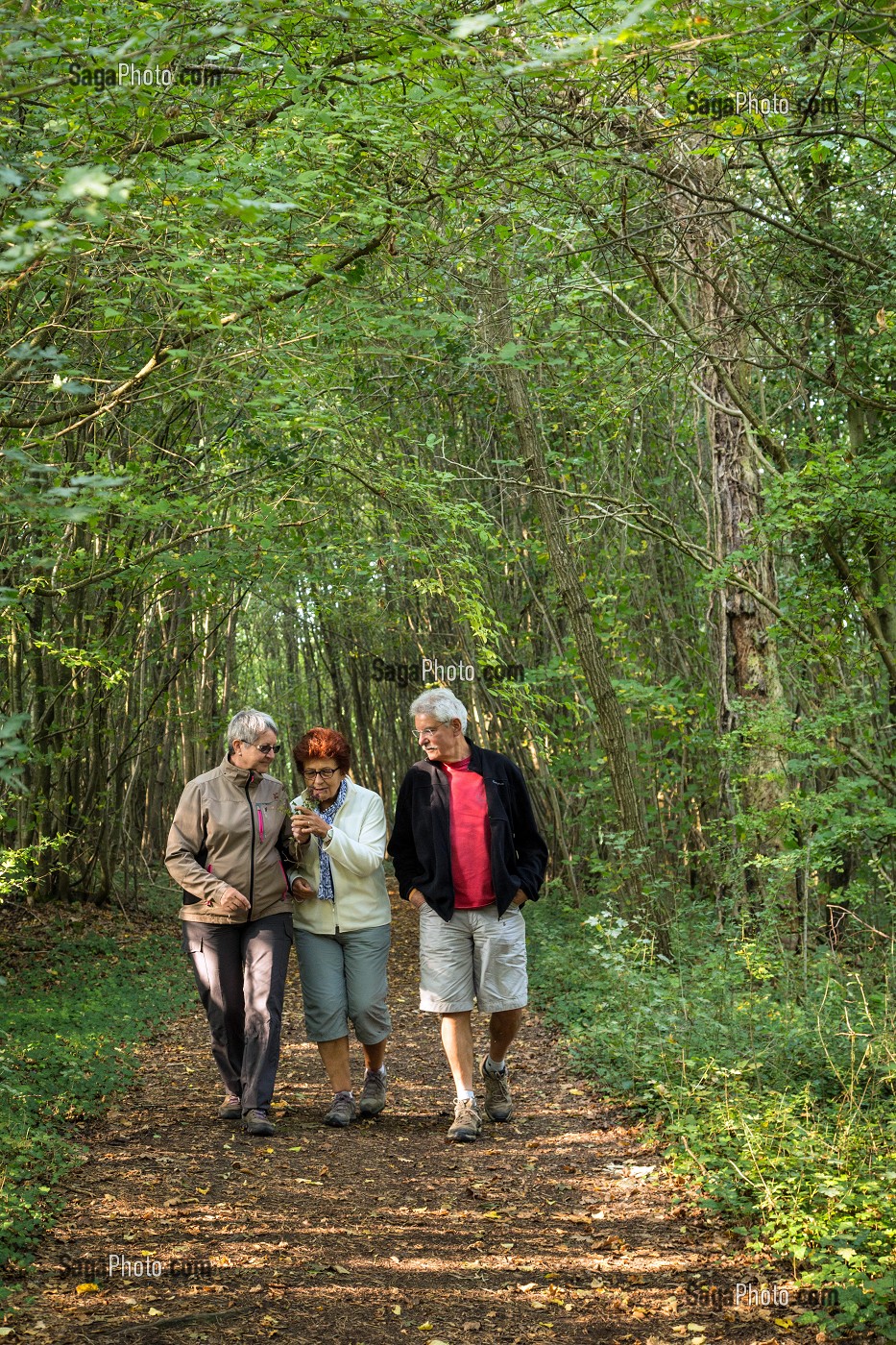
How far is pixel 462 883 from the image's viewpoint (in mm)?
4941

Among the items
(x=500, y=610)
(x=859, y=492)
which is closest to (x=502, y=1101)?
(x=859, y=492)

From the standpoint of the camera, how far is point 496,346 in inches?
344

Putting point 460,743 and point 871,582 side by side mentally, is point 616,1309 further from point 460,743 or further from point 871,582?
point 871,582

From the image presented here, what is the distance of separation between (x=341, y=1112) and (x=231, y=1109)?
463mm

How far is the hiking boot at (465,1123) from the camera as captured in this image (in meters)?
4.91

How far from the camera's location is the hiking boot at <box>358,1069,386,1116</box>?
5305 mm

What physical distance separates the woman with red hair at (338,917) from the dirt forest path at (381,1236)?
0.43 m

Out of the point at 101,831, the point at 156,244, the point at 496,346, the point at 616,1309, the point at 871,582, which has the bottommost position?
the point at 616,1309

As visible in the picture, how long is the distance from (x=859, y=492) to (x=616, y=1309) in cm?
469

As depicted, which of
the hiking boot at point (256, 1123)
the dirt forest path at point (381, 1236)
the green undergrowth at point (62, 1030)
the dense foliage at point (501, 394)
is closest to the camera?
the dirt forest path at point (381, 1236)

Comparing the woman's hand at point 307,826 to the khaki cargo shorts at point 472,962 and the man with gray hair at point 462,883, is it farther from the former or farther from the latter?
the khaki cargo shorts at point 472,962
